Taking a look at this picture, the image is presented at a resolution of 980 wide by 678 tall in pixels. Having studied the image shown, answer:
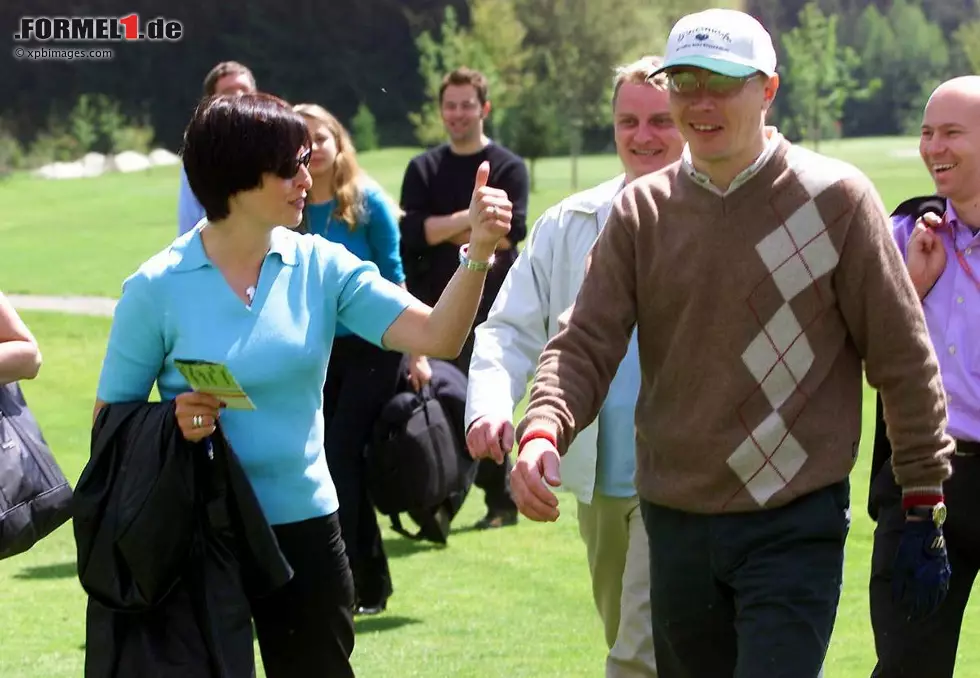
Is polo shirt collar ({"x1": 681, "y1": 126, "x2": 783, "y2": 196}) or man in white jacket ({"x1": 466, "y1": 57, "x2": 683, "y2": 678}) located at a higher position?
polo shirt collar ({"x1": 681, "y1": 126, "x2": 783, "y2": 196})

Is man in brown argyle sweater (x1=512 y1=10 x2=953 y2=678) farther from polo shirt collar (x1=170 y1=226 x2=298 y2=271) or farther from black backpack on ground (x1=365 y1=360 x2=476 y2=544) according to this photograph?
black backpack on ground (x1=365 y1=360 x2=476 y2=544)

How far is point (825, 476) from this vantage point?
407cm

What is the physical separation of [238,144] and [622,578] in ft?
5.97

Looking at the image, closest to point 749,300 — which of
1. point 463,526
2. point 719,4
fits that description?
point 463,526

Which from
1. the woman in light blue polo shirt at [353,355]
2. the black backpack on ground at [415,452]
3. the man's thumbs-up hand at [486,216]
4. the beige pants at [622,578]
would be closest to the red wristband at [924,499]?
the beige pants at [622,578]

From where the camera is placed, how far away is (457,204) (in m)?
10.1

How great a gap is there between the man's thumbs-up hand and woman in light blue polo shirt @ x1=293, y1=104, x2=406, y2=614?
3.19 m

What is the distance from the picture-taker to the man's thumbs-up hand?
4367mm

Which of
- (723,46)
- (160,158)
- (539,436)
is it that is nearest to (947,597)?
(539,436)

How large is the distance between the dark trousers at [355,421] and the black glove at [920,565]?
378 centimetres

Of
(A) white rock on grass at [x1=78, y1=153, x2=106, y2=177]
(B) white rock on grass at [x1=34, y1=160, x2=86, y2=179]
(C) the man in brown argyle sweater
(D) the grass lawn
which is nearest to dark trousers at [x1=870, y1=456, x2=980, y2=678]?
(C) the man in brown argyle sweater

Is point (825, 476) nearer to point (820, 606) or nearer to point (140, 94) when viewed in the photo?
point (820, 606)

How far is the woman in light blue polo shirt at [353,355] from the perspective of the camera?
764cm

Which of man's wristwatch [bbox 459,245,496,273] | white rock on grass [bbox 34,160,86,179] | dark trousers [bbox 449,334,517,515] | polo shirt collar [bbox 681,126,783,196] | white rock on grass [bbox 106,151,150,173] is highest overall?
polo shirt collar [bbox 681,126,783,196]
